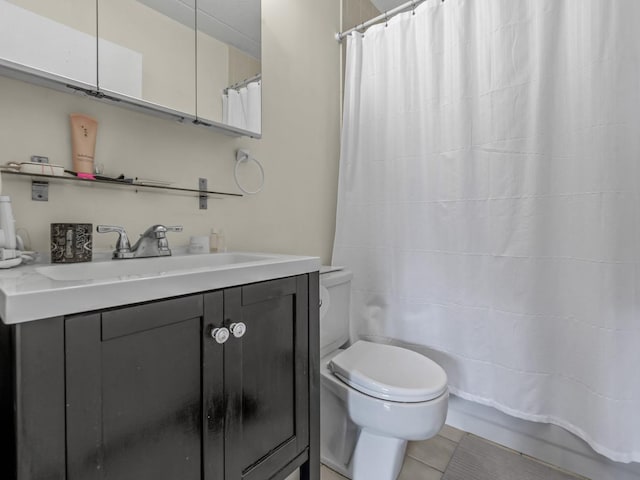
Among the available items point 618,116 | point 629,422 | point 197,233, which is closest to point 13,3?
point 197,233

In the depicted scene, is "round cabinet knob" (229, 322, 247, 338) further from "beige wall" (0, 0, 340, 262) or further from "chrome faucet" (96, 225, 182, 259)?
"beige wall" (0, 0, 340, 262)

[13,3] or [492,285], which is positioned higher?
[13,3]

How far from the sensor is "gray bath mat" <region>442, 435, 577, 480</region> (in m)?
1.32

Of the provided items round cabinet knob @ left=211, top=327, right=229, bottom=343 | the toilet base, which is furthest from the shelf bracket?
the toilet base

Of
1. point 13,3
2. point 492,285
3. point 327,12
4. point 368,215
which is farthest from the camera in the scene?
point 327,12

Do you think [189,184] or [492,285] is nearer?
[189,184]

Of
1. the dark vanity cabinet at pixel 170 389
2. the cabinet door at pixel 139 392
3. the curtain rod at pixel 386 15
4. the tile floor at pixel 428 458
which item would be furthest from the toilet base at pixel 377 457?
the curtain rod at pixel 386 15

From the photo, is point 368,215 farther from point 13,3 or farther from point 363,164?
point 13,3

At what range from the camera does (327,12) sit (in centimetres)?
187

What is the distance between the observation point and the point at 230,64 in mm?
1248

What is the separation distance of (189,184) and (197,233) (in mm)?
183

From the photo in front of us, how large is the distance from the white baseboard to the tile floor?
0.06m

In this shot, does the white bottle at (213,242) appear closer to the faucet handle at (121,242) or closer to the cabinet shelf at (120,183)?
the cabinet shelf at (120,183)

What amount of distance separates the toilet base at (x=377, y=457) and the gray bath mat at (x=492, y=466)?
29 centimetres
